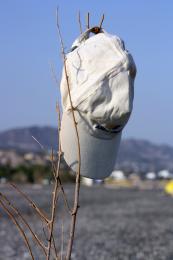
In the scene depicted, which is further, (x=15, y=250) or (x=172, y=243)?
(x=172, y=243)

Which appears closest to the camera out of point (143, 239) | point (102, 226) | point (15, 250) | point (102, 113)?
point (102, 113)

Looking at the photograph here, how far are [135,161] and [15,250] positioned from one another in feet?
519

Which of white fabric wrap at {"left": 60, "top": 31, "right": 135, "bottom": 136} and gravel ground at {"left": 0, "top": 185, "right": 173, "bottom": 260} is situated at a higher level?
white fabric wrap at {"left": 60, "top": 31, "right": 135, "bottom": 136}

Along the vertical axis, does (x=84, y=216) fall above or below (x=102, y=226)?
below

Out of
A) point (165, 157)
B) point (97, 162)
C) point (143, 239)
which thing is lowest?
point (165, 157)

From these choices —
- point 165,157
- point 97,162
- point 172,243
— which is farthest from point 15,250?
point 165,157

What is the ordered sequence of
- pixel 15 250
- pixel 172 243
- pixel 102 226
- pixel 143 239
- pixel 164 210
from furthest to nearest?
pixel 164 210, pixel 102 226, pixel 143 239, pixel 172 243, pixel 15 250

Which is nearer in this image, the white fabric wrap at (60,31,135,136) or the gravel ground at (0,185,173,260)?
the white fabric wrap at (60,31,135,136)

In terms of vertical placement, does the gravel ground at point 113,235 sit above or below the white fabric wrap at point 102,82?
below

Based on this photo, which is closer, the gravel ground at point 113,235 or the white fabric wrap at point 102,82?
the white fabric wrap at point 102,82

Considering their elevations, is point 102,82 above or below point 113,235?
above

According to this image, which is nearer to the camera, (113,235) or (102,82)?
(102,82)

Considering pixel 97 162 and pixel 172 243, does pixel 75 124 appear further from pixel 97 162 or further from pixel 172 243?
pixel 172 243

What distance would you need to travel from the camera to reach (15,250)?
1434cm
